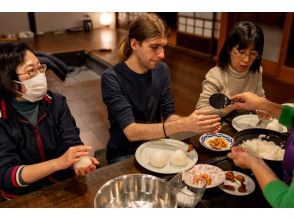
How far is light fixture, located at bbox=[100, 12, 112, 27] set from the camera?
815cm

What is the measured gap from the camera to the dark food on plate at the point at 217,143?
5.07 ft

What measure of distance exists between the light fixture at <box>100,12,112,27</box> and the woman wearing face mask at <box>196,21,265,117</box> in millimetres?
6535

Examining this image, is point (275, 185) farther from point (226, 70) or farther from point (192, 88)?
point (192, 88)

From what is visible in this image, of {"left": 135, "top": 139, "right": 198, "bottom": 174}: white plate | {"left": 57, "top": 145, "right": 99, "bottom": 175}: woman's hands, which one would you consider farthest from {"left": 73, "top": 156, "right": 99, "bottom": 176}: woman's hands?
{"left": 135, "top": 139, "right": 198, "bottom": 174}: white plate

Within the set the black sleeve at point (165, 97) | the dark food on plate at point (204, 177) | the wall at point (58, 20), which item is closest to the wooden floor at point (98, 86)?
the wall at point (58, 20)

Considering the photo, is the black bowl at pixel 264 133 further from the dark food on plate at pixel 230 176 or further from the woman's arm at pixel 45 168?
the woman's arm at pixel 45 168

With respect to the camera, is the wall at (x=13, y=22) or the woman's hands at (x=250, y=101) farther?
the wall at (x=13, y=22)

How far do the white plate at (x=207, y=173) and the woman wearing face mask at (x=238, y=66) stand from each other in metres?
0.60

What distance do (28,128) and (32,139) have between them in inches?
2.4

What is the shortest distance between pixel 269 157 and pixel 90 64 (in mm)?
5420

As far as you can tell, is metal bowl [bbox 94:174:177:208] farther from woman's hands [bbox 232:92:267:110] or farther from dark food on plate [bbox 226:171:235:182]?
woman's hands [bbox 232:92:267:110]

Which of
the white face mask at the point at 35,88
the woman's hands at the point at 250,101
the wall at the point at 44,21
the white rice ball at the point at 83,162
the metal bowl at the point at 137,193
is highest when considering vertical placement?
the white face mask at the point at 35,88

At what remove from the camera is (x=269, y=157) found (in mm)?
1346
